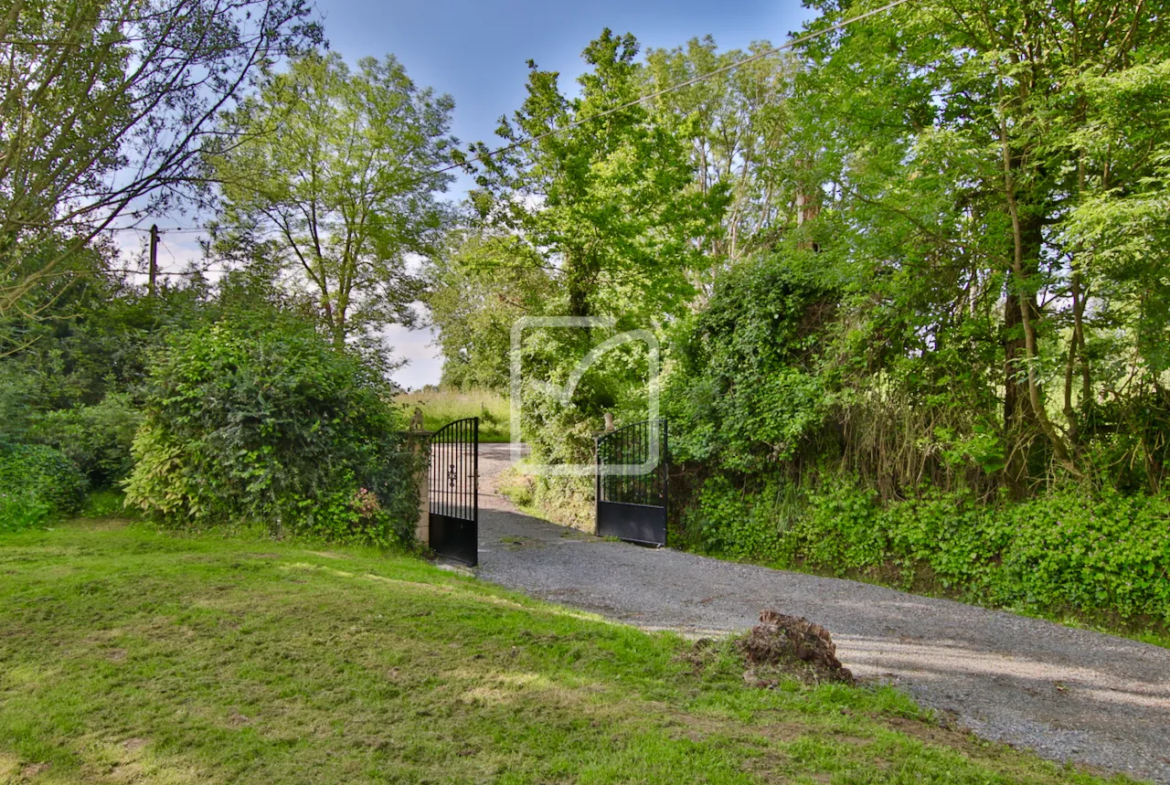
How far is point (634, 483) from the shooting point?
10.4 m

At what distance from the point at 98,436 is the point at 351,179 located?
7.75m

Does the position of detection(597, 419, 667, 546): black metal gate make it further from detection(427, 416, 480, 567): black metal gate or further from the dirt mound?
the dirt mound

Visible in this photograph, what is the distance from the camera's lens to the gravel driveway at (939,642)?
3.80m

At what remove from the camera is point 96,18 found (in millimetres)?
4293

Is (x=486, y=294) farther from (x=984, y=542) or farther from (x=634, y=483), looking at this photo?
(x=984, y=542)

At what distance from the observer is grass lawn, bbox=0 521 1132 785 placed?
8.92 feet

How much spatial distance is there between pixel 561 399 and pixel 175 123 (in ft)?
26.2

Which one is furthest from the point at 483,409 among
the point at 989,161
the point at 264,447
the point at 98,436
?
the point at 989,161

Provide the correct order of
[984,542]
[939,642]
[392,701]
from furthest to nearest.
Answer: [984,542]
[939,642]
[392,701]

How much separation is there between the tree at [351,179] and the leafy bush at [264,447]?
573 centimetres

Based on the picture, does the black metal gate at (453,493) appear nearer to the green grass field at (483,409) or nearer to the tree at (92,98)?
the tree at (92,98)

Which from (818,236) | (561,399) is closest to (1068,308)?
(818,236)

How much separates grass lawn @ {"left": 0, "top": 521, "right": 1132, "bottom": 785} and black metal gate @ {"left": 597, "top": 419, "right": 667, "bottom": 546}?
4629mm

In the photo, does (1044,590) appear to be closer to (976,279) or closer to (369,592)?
(976,279)
